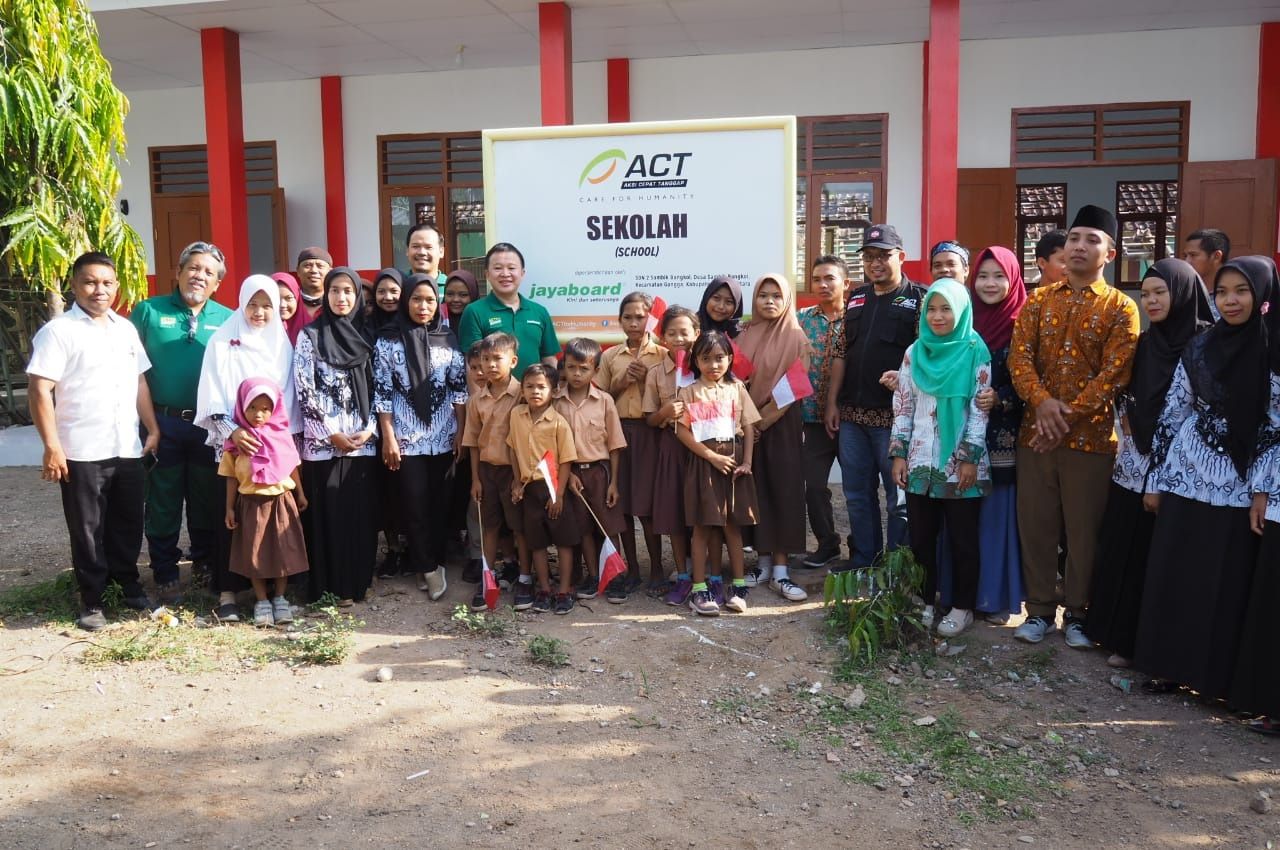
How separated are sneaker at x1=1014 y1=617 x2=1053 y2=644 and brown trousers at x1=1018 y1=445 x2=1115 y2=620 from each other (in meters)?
0.03

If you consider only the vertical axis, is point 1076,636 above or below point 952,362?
below

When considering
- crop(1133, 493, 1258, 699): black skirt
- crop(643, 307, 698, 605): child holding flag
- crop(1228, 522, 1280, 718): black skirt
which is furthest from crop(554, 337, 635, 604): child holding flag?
crop(1228, 522, 1280, 718): black skirt

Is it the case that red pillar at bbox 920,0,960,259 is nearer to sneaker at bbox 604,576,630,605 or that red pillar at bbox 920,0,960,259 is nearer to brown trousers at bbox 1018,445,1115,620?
brown trousers at bbox 1018,445,1115,620

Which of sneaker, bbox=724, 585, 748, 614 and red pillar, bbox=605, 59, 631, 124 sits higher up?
red pillar, bbox=605, 59, 631, 124

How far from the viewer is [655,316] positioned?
4730mm

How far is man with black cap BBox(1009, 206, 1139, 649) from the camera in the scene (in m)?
3.73

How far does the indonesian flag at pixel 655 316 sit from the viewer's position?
461 centimetres

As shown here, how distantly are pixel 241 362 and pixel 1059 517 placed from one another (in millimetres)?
3445

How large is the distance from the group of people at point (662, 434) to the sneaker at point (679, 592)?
0.01m

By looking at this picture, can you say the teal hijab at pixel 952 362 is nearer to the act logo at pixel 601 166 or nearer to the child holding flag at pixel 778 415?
the child holding flag at pixel 778 415

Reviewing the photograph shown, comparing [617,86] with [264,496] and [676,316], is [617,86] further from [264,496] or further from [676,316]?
[264,496]

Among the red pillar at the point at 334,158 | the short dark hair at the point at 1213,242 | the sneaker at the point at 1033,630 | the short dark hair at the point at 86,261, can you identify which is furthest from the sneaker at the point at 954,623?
the red pillar at the point at 334,158

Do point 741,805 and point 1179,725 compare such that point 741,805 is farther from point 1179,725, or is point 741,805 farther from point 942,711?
point 1179,725

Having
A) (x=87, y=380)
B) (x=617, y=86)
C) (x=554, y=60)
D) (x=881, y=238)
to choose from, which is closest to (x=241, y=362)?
(x=87, y=380)
